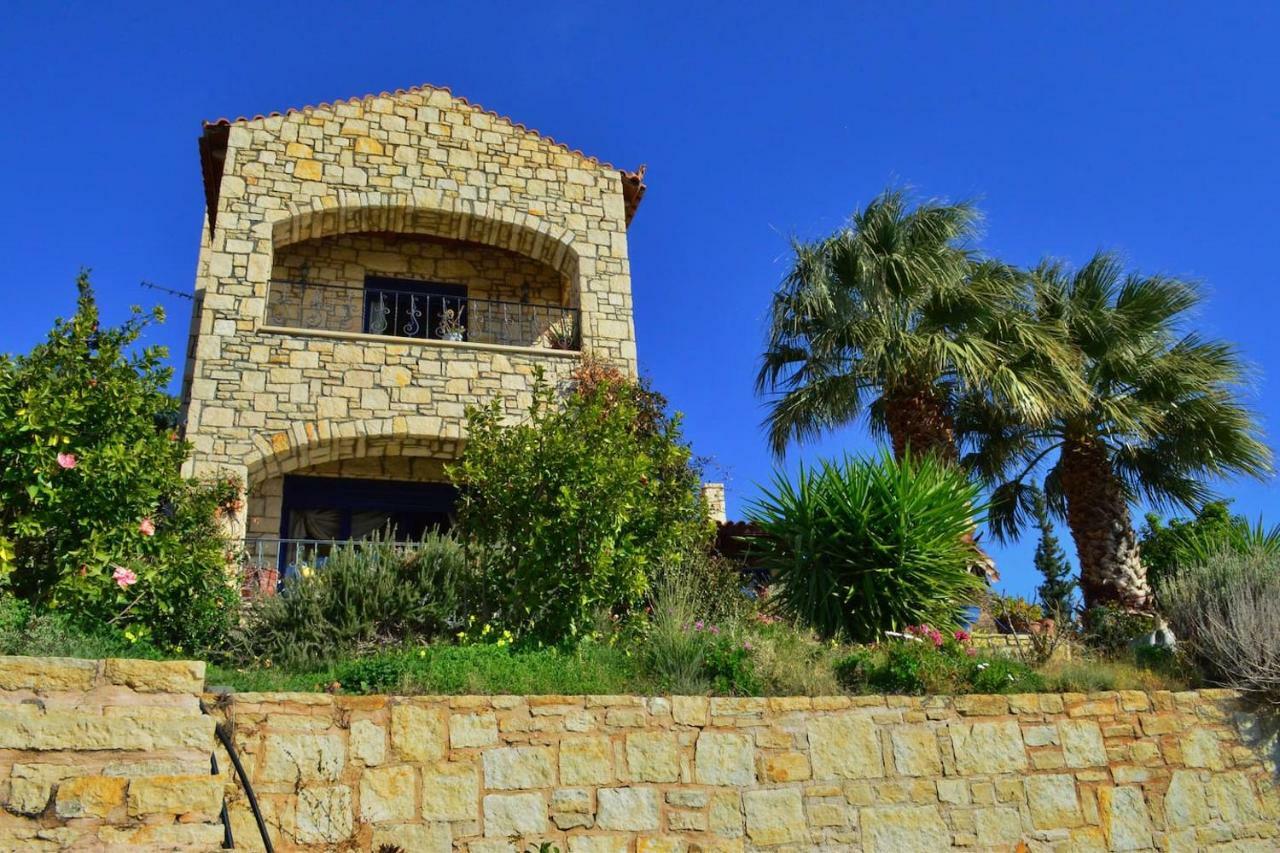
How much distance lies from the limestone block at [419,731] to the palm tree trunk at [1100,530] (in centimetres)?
843

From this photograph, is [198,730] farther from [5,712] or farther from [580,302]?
[580,302]

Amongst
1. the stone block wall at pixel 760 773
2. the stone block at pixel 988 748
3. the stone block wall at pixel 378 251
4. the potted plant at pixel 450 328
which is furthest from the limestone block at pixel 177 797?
the potted plant at pixel 450 328

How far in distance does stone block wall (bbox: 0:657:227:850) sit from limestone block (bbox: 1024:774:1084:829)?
584 cm

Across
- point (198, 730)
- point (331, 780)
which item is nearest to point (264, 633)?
point (331, 780)

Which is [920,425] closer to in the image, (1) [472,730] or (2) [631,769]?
(2) [631,769]

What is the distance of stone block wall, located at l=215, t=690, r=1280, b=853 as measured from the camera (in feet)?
22.1

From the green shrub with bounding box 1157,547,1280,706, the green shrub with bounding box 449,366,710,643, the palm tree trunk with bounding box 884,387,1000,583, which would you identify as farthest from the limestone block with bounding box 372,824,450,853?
the palm tree trunk with bounding box 884,387,1000,583

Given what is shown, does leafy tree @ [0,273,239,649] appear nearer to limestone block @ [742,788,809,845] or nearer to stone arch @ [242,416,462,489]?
stone arch @ [242,416,462,489]

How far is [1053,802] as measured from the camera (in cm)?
798

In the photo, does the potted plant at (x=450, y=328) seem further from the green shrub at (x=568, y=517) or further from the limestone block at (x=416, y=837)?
the limestone block at (x=416, y=837)

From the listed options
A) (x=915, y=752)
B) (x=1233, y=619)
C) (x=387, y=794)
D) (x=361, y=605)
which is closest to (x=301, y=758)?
(x=387, y=794)

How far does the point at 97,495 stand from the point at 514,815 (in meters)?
3.91

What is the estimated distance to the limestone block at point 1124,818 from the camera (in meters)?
8.03

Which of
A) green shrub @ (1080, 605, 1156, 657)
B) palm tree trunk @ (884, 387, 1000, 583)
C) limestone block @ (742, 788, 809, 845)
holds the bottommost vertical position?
limestone block @ (742, 788, 809, 845)
